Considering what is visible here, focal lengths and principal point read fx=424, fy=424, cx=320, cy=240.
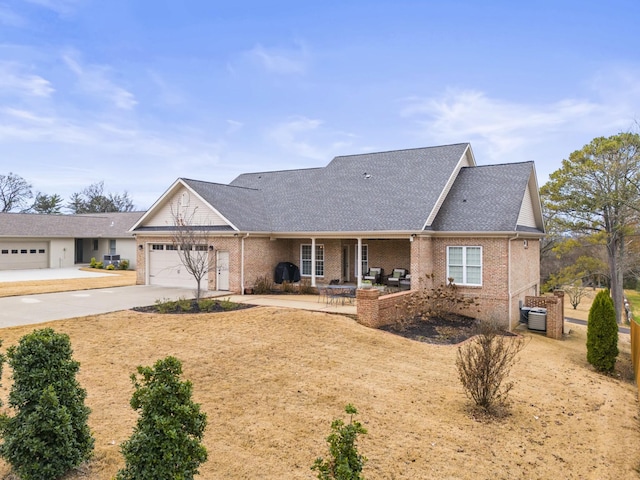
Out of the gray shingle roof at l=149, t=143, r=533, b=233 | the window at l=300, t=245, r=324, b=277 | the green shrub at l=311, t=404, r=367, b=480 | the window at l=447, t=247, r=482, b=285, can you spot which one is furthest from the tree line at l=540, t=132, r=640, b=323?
the green shrub at l=311, t=404, r=367, b=480

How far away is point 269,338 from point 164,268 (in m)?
12.8

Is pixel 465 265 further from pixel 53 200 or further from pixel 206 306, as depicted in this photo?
pixel 53 200

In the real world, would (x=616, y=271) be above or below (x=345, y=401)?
above

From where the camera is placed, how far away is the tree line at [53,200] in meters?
57.7

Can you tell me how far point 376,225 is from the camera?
57.8 feet

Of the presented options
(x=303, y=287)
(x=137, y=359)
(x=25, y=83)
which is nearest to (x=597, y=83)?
(x=303, y=287)

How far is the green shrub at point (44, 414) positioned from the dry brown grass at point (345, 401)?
461 millimetres

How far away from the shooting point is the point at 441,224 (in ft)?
57.0

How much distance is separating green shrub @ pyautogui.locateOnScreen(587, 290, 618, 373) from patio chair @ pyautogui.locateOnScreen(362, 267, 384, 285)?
867cm

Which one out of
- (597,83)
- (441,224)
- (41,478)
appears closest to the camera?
(41,478)

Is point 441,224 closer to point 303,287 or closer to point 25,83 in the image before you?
point 303,287

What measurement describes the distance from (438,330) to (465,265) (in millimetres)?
4016

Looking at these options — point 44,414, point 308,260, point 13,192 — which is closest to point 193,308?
point 308,260

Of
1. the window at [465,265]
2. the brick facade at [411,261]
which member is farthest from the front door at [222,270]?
the window at [465,265]
